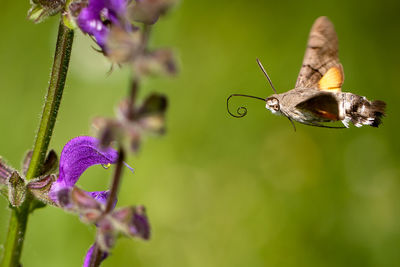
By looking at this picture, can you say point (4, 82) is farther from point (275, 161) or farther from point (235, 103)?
point (275, 161)

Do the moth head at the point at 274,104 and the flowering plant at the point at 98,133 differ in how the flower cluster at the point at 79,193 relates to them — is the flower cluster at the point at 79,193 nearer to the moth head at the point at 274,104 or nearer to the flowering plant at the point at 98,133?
the flowering plant at the point at 98,133

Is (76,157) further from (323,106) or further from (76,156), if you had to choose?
(323,106)

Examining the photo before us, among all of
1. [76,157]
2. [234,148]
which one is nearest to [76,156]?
[76,157]

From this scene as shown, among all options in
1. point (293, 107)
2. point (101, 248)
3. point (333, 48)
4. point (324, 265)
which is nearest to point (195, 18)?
point (324, 265)

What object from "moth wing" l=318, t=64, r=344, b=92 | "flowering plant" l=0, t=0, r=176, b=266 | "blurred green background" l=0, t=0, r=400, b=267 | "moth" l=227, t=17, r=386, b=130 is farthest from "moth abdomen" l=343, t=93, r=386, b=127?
"blurred green background" l=0, t=0, r=400, b=267

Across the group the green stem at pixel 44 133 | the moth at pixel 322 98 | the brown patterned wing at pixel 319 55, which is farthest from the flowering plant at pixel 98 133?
the brown patterned wing at pixel 319 55
